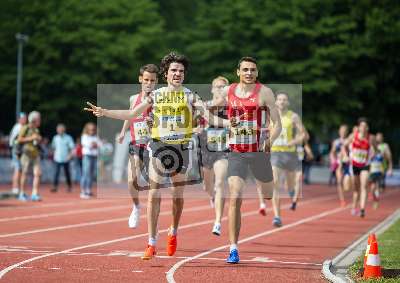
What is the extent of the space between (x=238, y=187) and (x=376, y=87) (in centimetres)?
4546

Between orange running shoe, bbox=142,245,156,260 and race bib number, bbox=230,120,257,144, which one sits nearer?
orange running shoe, bbox=142,245,156,260

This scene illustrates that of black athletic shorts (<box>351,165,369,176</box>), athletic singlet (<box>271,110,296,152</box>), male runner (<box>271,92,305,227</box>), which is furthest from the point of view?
black athletic shorts (<box>351,165,369,176</box>)

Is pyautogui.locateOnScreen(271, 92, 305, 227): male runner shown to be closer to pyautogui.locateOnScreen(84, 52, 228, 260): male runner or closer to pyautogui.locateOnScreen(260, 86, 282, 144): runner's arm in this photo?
pyautogui.locateOnScreen(260, 86, 282, 144): runner's arm

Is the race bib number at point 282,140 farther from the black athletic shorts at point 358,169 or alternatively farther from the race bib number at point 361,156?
the black athletic shorts at point 358,169

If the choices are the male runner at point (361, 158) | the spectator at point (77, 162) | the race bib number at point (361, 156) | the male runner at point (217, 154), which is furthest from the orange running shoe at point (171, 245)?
the spectator at point (77, 162)

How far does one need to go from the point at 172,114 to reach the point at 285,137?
7777mm

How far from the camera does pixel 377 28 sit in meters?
53.7

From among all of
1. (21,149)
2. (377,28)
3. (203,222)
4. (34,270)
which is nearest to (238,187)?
(34,270)

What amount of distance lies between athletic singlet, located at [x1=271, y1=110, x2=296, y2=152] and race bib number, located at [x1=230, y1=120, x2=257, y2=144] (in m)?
6.95

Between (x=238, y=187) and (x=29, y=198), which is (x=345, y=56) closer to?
(x=29, y=198)

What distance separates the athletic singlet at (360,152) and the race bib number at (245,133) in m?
9.82

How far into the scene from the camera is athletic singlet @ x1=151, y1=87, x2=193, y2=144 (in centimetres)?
1162

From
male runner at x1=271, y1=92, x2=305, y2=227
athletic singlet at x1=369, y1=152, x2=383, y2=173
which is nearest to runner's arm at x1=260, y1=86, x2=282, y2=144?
male runner at x1=271, y1=92, x2=305, y2=227

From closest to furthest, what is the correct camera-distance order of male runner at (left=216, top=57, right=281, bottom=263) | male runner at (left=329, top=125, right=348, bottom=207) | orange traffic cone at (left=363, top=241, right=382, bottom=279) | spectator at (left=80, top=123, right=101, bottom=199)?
orange traffic cone at (left=363, top=241, right=382, bottom=279) → male runner at (left=216, top=57, right=281, bottom=263) → male runner at (left=329, top=125, right=348, bottom=207) → spectator at (left=80, top=123, right=101, bottom=199)
